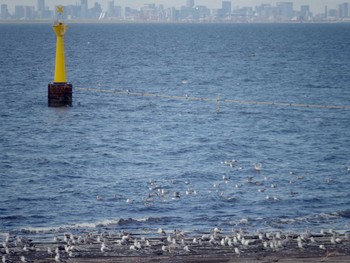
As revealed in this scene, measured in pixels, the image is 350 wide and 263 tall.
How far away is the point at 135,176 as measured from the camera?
43.6 m

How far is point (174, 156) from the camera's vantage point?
4994 centimetres

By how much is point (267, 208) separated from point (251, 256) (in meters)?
9.30

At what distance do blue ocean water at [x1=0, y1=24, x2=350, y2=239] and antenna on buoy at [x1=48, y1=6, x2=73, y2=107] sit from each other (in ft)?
3.23

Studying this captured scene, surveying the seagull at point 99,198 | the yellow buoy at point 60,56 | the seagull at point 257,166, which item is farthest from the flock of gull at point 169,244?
the yellow buoy at point 60,56

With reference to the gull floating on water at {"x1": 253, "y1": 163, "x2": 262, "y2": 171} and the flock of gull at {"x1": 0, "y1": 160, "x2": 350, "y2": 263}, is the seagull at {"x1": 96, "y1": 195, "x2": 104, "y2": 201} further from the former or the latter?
the gull floating on water at {"x1": 253, "y1": 163, "x2": 262, "y2": 171}

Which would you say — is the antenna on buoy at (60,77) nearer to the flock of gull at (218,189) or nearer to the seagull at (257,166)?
the seagull at (257,166)

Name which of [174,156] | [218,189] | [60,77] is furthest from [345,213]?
[60,77]

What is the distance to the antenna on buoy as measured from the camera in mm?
62062

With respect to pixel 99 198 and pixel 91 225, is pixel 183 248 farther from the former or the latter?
pixel 99 198

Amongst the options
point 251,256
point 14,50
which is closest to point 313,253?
point 251,256

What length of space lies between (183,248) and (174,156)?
71.4 ft

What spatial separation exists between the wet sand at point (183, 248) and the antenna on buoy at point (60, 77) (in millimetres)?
32812

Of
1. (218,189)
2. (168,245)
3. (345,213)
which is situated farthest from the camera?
(218,189)

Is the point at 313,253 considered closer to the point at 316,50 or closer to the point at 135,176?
the point at 135,176
